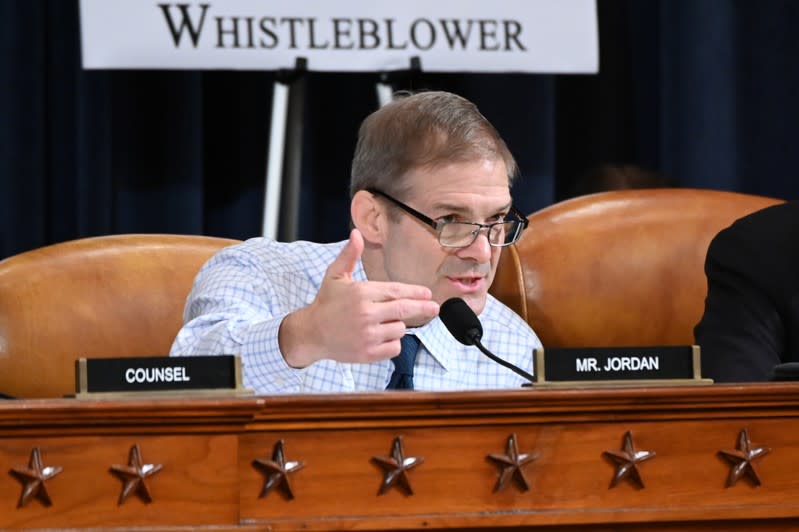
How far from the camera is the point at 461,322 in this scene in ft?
4.41

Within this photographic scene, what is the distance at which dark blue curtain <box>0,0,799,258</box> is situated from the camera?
257 centimetres

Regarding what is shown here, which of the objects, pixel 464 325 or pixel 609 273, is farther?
pixel 609 273

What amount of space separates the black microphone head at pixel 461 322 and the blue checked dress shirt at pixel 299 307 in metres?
0.27

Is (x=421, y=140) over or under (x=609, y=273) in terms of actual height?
over

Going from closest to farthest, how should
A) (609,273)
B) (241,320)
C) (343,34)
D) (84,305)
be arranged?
(241,320)
(84,305)
(609,273)
(343,34)

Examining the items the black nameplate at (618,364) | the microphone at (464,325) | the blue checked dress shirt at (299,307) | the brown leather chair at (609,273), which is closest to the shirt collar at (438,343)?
the blue checked dress shirt at (299,307)

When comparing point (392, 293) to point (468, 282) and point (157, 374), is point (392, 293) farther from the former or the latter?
point (468, 282)

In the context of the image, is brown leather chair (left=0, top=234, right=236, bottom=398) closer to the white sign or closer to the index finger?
the white sign

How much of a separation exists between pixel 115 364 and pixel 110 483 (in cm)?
11

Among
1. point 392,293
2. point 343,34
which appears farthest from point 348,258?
point 343,34

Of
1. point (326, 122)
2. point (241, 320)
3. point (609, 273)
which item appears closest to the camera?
point (241, 320)

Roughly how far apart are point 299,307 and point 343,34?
68 cm

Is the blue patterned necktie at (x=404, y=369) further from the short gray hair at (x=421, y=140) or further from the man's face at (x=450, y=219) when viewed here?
the short gray hair at (x=421, y=140)

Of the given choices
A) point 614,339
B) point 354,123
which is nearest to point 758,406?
point 614,339
